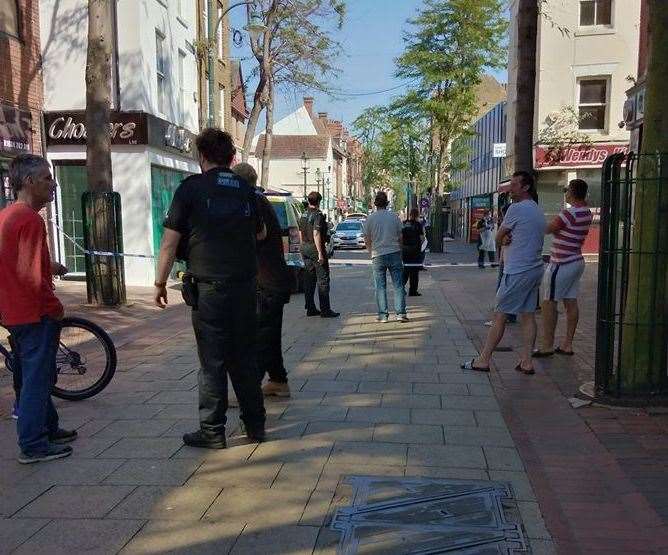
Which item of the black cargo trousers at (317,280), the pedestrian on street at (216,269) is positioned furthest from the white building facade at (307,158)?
the pedestrian on street at (216,269)

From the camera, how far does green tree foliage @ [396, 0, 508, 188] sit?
81.9ft

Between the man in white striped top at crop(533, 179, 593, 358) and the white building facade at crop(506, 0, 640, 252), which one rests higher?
the white building facade at crop(506, 0, 640, 252)

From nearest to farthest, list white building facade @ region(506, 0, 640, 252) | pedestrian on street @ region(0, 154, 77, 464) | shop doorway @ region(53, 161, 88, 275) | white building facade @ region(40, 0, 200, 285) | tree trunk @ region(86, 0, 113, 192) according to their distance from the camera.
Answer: pedestrian on street @ region(0, 154, 77, 464), tree trunk @ region(86, 0, 113, 192), white building facade @ region(40, 0, 200, 285), shop doorway @ region(53, 161, 88, 275), white building facade @ region(506, 0, 640, 252)

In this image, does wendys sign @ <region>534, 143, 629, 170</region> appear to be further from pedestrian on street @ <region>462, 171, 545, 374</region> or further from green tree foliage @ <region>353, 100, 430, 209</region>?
pedestrian on street @ <region>462, 171, 545, 374</region>

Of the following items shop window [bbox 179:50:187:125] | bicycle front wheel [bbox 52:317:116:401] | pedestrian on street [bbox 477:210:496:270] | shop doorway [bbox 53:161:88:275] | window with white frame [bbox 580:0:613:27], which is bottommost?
bicycle front wheel [bbox 52:317:116:401]

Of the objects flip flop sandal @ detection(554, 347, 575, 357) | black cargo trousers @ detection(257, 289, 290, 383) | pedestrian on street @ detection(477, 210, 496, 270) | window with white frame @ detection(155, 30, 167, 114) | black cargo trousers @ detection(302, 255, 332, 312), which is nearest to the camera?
black cargo trousers @ detection(257, 289, 290, 383)

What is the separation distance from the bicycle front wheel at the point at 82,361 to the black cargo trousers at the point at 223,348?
159 cm

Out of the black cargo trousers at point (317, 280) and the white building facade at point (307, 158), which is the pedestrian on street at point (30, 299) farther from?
the white building facade at point (307, 158)

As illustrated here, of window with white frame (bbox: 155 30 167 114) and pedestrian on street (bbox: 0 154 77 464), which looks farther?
window with white frame (bbox: 155 30 167 114)

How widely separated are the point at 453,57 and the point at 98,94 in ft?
60.8

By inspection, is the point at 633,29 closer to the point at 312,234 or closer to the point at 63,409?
the point at 312,234

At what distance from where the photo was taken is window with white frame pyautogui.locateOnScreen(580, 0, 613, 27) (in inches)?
901

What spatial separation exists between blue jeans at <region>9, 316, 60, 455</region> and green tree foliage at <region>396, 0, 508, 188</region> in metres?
23.9

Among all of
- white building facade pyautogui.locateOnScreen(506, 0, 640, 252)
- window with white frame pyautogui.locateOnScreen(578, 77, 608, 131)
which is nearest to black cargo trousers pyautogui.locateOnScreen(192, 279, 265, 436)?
white building facade pyautogui.locateOnScreen(506, 0, 640, 252)
